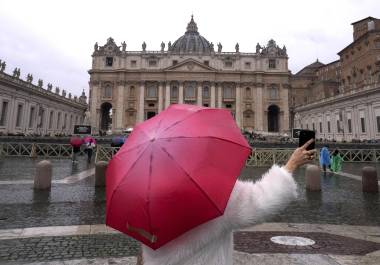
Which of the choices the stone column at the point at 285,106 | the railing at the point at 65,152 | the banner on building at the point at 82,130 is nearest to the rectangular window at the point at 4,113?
the railing at the point at 65,152

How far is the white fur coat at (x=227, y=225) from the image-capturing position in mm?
1602

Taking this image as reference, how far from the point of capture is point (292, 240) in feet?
16.4

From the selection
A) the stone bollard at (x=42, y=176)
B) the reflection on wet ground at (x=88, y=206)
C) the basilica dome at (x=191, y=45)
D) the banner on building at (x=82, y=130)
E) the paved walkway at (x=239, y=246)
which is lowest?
the paved walkway at (x=239, y=246)

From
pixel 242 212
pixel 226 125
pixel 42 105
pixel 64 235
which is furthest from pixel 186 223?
pixel 42 105

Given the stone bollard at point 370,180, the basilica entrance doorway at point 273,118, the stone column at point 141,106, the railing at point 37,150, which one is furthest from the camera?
the basilica entrance doorway at point 273,118

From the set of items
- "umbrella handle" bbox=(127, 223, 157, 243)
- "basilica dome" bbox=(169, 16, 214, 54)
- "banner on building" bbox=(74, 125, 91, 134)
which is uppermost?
"basilica dome" bbox=(169, 16, 214, 54)

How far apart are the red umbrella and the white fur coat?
114 millimetres

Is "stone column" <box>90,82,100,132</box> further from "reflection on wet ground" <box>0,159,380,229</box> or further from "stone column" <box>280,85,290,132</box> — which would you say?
"reflection on wet ground" <box>0,159,380,229</box>

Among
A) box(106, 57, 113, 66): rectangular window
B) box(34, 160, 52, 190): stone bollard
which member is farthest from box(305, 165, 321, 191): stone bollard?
box(106, 57, 113, 66): rectangular window

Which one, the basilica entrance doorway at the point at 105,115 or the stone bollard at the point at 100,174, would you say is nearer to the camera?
the stone bollard at the point at 100,174

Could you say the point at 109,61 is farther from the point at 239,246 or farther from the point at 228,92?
the point at 239,246

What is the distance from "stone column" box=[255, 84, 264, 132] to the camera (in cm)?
6022

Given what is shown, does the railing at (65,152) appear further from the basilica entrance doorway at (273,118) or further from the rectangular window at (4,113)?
the basilica entrance doorway at (273,118)

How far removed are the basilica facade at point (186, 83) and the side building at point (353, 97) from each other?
7.68 metres
